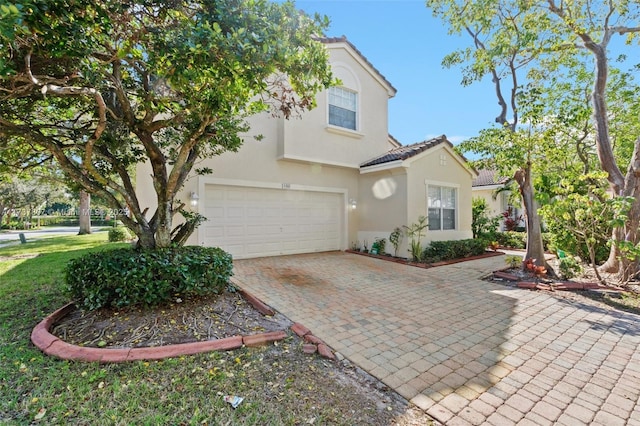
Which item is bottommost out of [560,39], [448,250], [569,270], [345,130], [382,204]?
[569,270]

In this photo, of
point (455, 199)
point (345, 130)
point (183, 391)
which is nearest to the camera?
point (183, 391)

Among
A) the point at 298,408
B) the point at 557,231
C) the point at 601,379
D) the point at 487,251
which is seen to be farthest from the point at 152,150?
the point at 487,251

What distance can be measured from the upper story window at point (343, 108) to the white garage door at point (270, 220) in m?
3.03

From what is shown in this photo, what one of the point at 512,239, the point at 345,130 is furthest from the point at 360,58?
the point at 512,239

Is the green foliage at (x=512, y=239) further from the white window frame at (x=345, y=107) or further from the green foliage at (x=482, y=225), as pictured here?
the white window frame at (x=345, y=107)

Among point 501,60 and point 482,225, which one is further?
point 482,225

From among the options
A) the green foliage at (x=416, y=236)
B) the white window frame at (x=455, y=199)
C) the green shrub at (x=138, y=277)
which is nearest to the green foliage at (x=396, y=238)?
the green foliage at (x=416, y=236)

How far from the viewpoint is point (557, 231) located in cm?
992

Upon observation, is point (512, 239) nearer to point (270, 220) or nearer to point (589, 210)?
point (589, 210)

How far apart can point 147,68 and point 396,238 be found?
30.4 feet

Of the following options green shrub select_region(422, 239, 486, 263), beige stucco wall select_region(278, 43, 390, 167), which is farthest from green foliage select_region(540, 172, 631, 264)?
beige stucco wall select_region(278, 43, 390, 167)

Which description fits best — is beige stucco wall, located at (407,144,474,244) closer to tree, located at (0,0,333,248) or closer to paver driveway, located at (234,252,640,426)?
paver driveway, located at (234,252,640,426)

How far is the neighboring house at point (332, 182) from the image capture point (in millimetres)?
10109

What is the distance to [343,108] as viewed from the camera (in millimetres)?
12109
